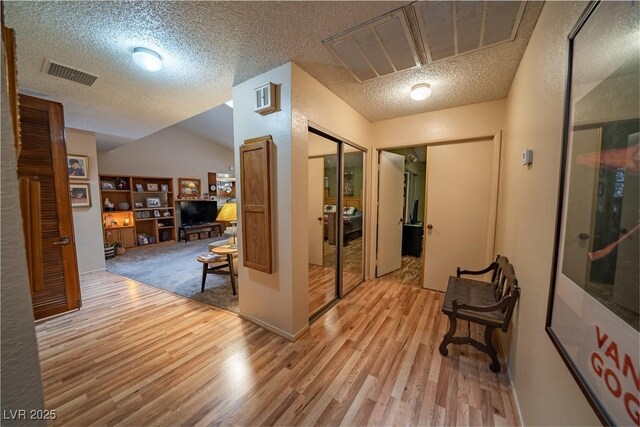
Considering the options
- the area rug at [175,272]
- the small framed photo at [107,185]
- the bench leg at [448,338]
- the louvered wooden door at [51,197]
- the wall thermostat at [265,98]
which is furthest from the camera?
the small framed photo at [107,185]

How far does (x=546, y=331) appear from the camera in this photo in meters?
0.97

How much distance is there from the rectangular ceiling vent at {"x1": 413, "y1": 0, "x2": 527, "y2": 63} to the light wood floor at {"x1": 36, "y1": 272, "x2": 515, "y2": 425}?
93.2 inches

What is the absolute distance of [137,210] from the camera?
5.98 meters

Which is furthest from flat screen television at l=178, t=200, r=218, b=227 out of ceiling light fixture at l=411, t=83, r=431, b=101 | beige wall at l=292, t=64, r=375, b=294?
ceiling light fixture at l=411, t=83, r=431, b=101

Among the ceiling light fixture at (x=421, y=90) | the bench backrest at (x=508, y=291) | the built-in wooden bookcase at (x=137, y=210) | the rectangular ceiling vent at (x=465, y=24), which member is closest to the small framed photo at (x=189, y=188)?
the built-in wooden bookcase at (x=137, y=210)

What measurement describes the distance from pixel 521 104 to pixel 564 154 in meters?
1.13

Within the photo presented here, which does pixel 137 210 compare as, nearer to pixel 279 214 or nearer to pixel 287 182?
pixel 279 214

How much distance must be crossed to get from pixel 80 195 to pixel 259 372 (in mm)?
4388

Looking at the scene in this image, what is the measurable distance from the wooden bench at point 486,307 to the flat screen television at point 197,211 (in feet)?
22.9

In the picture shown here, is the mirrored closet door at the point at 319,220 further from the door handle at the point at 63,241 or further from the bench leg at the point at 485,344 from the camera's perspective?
the door handle at the point at 63,241

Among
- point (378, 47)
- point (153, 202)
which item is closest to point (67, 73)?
point (378, 47)

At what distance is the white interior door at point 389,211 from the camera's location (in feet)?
11.2

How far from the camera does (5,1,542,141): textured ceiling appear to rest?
1.37 metres

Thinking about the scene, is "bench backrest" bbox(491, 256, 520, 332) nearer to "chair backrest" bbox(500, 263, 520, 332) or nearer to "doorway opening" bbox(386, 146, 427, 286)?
"chair backrest" bbox(500, 263, 520, 332)
